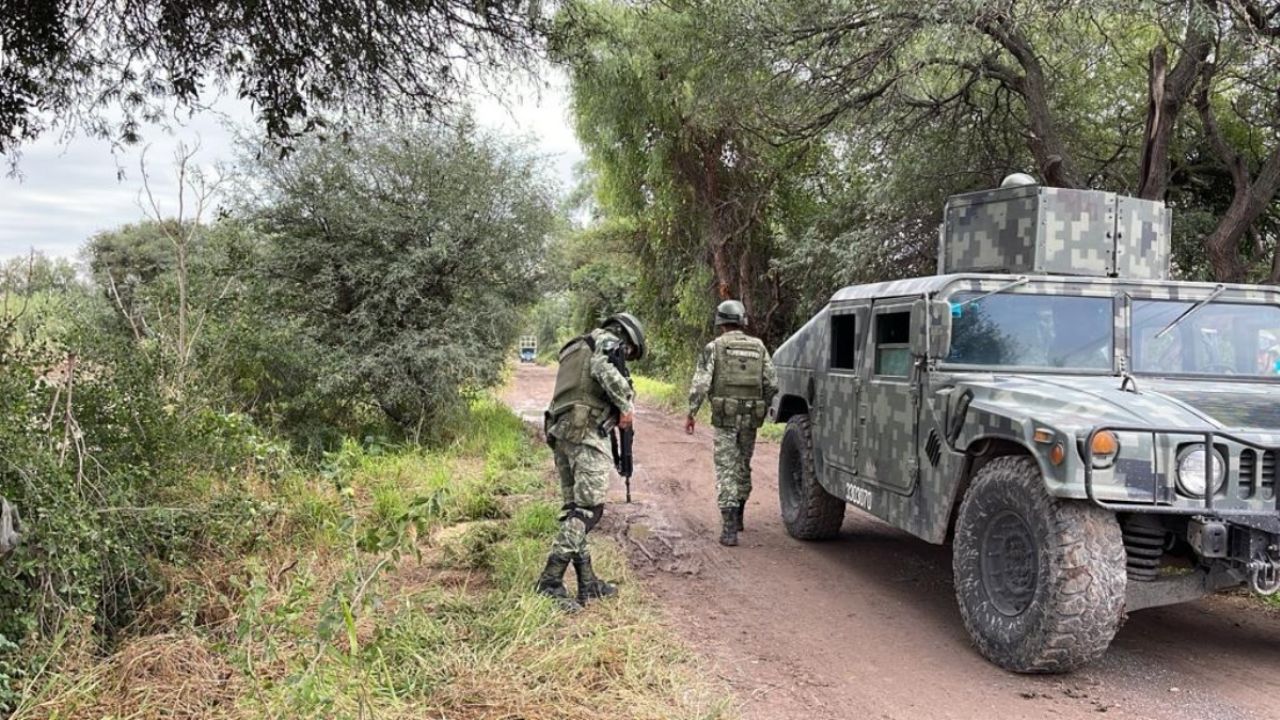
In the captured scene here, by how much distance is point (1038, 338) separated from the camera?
4.51m

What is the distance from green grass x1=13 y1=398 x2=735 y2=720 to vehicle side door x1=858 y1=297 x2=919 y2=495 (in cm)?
158

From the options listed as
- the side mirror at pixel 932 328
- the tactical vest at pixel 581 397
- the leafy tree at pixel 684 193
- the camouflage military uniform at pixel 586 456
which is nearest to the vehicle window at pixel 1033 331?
the side mirror at pixel 932 328

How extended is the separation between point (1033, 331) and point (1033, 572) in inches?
54.9

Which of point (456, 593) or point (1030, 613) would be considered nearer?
point (1030, 613)

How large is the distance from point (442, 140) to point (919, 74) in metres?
5.54

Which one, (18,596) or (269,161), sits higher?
(269,161)

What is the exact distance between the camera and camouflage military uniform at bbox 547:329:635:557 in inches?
183

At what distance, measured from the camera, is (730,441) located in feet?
21.2

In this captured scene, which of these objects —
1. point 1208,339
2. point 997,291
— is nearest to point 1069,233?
point 997,291

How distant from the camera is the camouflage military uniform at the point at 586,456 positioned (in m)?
4.66

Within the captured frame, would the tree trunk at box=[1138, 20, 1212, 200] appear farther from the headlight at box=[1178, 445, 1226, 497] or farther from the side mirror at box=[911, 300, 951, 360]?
the headlight at box=[1178, 445, 1226, 497]

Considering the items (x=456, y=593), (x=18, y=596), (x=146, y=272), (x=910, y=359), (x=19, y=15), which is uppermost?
(x=19, y=15)

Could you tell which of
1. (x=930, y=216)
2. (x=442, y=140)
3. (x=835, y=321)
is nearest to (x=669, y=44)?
(x=442, y=140)

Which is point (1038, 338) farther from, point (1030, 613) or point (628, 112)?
point (628, 112)
